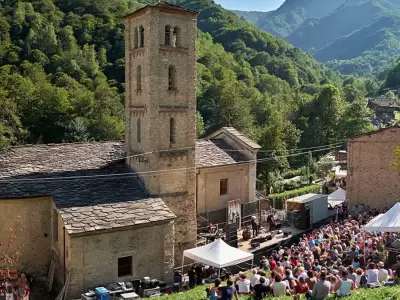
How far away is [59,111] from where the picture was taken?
5884 centimetres

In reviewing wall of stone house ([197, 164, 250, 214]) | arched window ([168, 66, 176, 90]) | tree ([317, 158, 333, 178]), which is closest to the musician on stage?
wall of stone house ([197, 164, 250, 214])

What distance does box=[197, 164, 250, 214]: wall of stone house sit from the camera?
30125 millimetres

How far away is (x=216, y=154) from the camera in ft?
104

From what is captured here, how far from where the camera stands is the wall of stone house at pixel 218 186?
98.8 feet

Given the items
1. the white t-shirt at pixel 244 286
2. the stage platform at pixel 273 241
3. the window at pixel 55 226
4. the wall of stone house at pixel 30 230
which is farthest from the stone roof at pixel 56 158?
the white t-shirt at pixel 244 286

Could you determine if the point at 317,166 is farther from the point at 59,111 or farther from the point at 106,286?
the point at 106,286

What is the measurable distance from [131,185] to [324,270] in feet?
36.7

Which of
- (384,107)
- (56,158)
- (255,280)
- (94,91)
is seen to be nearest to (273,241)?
(255,280)

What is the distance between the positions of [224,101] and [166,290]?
5328 cm

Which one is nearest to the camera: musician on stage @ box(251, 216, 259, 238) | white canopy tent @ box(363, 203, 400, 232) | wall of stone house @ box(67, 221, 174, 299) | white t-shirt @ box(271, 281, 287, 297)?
white t-shirt @ box(271, 281, 287, 297)

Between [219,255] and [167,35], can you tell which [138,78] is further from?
[219,255]

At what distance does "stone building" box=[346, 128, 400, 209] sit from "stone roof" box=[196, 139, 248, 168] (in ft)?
33.3

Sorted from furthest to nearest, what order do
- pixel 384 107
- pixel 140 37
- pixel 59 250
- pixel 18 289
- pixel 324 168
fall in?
pixel 384 107, pixel 324 168, pixel 140 37, pixel 59 250, pixel 18 289

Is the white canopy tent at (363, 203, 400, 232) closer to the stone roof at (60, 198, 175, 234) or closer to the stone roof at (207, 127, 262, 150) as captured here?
the stone roof at (60, 198, 175, 234)
